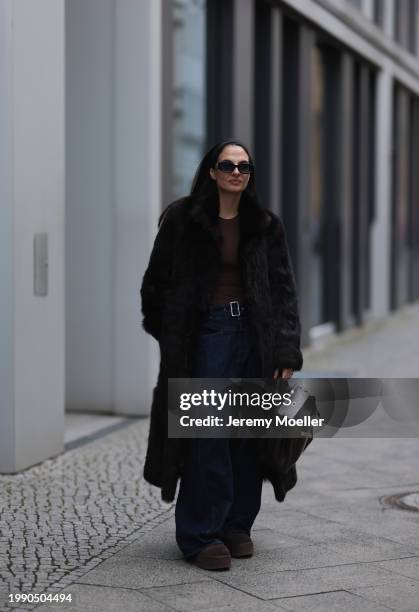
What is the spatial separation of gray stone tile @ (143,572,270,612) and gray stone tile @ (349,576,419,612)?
439 millimetres

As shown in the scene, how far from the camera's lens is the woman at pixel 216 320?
17.2 feet

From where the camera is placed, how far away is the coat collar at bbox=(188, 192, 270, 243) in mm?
5301

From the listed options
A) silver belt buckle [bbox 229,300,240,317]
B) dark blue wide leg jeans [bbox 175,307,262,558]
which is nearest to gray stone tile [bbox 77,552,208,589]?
dark blue wide leg jeans [bbox 175,307,262,558]

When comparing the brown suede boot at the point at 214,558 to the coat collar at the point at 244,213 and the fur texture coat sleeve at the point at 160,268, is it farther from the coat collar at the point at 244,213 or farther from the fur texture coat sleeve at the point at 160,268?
the coat collar at the point at 244,213

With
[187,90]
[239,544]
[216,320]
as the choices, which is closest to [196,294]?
[216,320]

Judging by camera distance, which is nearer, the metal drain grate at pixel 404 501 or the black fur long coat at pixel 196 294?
the black fur long coat at pixel 196 294

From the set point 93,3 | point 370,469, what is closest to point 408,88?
point 93,3

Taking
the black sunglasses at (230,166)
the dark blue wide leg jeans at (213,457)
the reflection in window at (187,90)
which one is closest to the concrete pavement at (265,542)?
the dark blue wide leg jeans at (213,457)

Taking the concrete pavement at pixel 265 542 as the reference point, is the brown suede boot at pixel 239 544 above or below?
above

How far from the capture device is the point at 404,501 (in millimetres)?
6520

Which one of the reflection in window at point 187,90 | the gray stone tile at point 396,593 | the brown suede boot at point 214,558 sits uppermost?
the reflection in window at point 187,90

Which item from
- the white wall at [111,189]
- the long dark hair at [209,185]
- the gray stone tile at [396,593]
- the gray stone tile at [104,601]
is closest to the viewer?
the gray stone tile at [104,601]

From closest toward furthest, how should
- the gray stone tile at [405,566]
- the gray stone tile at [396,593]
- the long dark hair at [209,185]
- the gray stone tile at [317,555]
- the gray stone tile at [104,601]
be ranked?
the gray stone tile at [104,601]
the gray stone tile at [396,593]
the gray stone tile at [405,566]
the gray stone tile at [317,555]
the long dark hair at [209,185]

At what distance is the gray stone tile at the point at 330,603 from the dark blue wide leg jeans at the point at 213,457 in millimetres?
611
